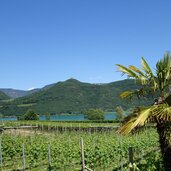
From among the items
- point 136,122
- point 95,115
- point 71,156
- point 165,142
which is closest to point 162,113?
point 136,122

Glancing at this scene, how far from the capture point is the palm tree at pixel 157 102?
748cm

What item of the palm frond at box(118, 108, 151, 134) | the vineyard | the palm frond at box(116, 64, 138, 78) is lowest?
the vineyard

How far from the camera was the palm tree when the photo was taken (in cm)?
748

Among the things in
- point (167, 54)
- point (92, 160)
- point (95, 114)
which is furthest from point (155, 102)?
point (95, 114)

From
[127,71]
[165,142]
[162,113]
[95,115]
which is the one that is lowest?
[95,115]

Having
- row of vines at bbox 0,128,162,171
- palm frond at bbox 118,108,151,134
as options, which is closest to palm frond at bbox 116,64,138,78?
palm frond at bbox 118,108,151,134

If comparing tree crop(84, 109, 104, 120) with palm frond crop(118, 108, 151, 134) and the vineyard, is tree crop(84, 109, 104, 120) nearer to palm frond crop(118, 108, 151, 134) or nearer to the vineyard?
the vineyard

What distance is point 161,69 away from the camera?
26.5 feet

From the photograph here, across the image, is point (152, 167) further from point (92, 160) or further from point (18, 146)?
point (18, 146)

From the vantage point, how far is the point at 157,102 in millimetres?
8070

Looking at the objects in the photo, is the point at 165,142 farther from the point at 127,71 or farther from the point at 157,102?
the point at 127,71

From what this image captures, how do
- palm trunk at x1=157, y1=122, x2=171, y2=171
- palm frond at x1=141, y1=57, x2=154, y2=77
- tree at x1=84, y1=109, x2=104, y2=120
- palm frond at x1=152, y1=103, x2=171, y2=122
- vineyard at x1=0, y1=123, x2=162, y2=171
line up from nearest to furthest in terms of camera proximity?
palm frond at x1=152, y1=103, x2=171, y2=122 → palm trunk at x1=157, y1=122, x2=171, y2=171 → palm frond at x1=141, y1=57, x2=154, y2=77 → vineyard at x1=0, y1=123, x2=162, y2=171 → tree at x1=84, y1=109, x2=104, y2=120

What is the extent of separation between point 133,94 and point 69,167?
400 inches

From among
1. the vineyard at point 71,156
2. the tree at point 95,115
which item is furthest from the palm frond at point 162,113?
the tree at point 95,115
